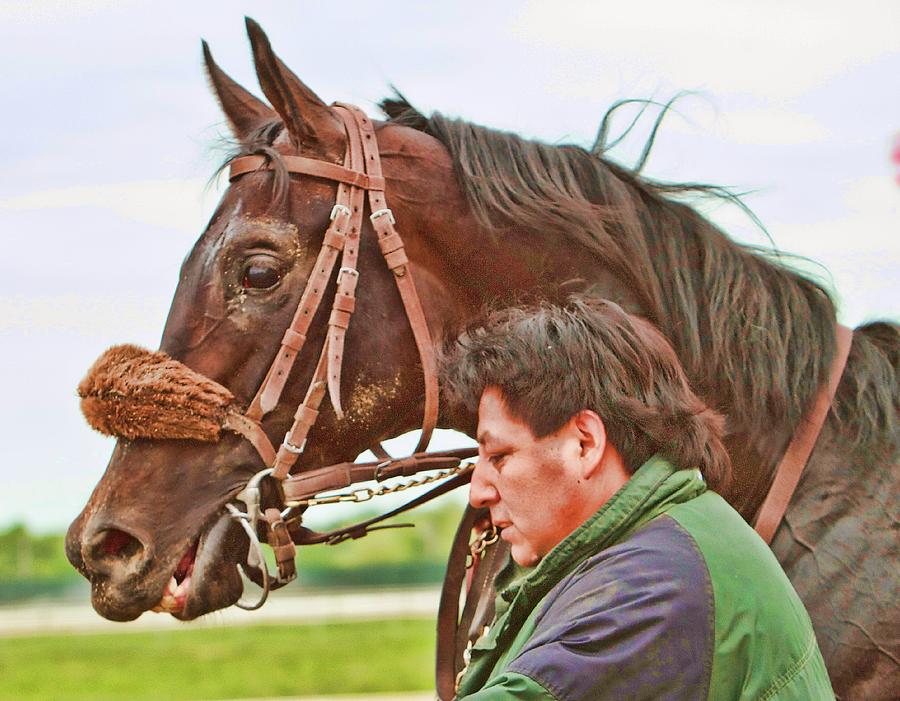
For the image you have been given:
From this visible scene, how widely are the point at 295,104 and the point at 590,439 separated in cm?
170

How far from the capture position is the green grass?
10.9 meters

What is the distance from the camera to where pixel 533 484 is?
2.17 meters

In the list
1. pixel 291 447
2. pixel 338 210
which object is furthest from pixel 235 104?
pixel 291 447

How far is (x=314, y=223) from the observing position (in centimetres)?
Answer: 341

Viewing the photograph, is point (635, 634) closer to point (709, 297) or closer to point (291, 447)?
point (291, 447)

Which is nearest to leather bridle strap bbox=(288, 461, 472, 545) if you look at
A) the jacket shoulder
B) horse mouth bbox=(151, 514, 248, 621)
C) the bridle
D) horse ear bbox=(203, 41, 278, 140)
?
the bridle

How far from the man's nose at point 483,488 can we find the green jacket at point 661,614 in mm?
178

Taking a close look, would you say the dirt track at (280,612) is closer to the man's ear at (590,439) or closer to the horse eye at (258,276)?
the horse eye at (258,276)

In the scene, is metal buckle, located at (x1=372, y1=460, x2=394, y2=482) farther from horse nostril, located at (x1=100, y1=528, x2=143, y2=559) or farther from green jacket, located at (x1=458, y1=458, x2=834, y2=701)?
green jacket, located at (x1=458, y1=458, x2=834, y2=701)

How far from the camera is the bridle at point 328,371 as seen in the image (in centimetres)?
328

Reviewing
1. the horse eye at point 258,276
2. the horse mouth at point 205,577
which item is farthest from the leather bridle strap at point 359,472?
the horse eye at point 258,276

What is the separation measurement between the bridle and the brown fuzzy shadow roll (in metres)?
0.08

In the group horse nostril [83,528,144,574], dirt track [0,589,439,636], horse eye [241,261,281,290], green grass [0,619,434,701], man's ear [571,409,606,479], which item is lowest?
dirt track [0,589,439,636]

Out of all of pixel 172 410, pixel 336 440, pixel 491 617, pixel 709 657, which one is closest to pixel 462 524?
pixel 491 617
